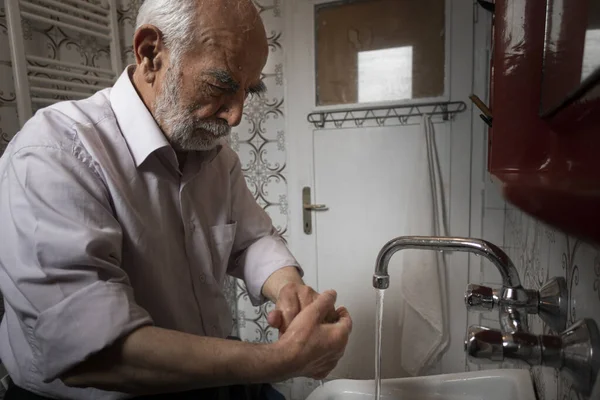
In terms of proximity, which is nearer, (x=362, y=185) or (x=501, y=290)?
(x=501, y=290)

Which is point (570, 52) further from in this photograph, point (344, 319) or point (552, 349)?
point (344, 319)

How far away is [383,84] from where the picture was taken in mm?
1432

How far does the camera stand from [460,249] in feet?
1.84

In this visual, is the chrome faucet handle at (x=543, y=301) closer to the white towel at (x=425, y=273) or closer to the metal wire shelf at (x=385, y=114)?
the white towel at (x=425, y=273)

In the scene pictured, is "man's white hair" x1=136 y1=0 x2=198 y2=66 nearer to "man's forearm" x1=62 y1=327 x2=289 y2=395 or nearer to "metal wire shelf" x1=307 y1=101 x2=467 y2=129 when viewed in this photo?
"man's forearm" x1=62 y1=327 x2=289 y2=395

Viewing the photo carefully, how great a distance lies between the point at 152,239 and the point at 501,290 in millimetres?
581

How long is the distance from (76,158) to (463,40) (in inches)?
49.6

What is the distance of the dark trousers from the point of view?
69cm

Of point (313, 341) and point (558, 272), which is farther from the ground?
point (558, 272)

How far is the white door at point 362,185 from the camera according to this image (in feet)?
4.51

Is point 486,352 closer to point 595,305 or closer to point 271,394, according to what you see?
point 595,305

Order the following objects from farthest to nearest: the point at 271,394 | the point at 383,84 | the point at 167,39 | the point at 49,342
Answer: the point at 383,84 < the point at 271,394 < the point at 167,39 < the point at 49,342

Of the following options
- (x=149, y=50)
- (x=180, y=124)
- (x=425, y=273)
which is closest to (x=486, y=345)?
(x=180, y=124)

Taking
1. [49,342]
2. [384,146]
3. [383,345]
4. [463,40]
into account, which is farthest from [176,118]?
[383,345]
